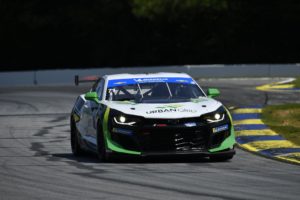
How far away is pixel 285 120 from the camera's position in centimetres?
1969

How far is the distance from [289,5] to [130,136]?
46.5 meters

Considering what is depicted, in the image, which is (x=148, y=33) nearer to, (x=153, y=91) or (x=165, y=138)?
(x=153, y=91)

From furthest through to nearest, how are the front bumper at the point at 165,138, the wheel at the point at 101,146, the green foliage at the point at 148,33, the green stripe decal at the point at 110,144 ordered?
the green foliage at the point at 148,33
the wheel at the point at 101,146
the green stripe decal at the point at 110,144
the front bumper at the point at 165,138

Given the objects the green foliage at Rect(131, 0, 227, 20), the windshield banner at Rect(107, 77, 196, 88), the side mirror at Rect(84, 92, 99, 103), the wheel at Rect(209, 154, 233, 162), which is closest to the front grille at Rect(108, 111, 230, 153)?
the wheel at Rect(209, 154, 233, 162)

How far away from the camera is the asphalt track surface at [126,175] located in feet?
32.3

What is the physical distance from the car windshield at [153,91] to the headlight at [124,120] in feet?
2.81

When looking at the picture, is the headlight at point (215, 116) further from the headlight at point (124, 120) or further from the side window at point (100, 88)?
the side window at point (100, 88)

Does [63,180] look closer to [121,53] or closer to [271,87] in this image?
[271,87]

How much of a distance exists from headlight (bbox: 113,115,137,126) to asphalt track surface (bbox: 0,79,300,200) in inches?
21.7

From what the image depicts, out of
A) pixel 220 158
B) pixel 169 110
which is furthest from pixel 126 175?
pixel 220 158

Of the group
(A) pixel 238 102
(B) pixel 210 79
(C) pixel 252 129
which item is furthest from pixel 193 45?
(C) pixel 252 129

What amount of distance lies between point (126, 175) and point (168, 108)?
6.30 feet

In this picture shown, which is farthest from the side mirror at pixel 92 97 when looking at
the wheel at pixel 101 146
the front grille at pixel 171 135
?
the front grille at pixel 171 135

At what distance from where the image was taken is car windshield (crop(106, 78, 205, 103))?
14.2 meters
